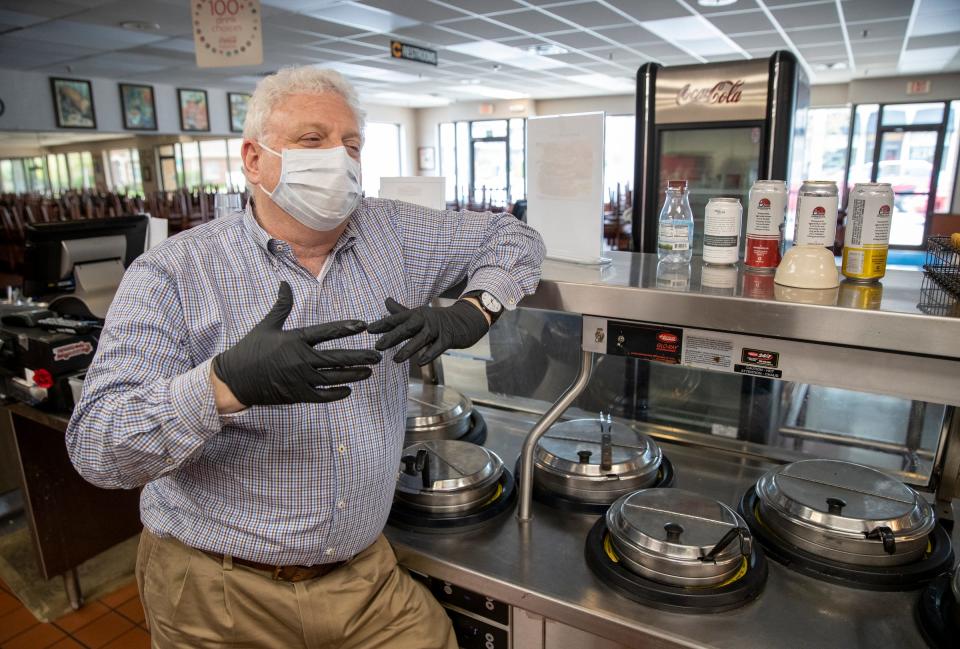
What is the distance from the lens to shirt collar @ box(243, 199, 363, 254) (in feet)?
3.83

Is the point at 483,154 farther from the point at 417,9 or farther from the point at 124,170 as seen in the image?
the point at 417,9

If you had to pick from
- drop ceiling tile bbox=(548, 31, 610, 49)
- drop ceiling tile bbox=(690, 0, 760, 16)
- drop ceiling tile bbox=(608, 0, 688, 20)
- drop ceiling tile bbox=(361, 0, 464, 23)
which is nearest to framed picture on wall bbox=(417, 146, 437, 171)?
drop ceiling tile bbox=(548, 31, 610, 49)

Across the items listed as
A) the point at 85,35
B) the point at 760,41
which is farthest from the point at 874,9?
the point at 85,35

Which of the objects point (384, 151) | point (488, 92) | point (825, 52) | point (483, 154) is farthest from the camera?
point (384, 151)

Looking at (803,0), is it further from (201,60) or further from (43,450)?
(43,450)

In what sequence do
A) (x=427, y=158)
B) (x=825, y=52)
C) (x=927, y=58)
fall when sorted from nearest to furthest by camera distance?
1. (x=825, y=52)
2. (x=927, y=58)
3. (x=427, y=158)

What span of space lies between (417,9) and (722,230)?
5.12 m

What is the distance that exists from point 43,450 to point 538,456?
6.30 feet

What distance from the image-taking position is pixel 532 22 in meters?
6.23

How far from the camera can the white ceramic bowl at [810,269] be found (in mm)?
1119

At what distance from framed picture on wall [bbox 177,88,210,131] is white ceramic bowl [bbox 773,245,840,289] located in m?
11.2

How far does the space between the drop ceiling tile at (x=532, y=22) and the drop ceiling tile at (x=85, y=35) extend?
3.57 m

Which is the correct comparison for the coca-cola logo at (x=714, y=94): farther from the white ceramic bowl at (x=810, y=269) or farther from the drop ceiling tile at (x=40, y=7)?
the drop ceiling tile at (x=40, y=7)

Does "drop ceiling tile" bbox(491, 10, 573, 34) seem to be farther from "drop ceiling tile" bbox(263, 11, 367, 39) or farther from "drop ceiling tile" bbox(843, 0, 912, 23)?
"drop ceiling tile" bbox(843, 0, 912, 23)
